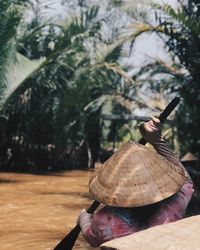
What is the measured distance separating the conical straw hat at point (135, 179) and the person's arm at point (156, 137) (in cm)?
5

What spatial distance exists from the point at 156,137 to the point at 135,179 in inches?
9.2

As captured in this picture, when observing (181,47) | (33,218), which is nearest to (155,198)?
(33,218)

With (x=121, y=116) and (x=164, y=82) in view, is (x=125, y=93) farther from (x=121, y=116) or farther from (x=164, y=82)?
(x=164, y=82)

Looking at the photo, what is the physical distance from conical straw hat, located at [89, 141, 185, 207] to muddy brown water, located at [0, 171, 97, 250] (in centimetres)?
267

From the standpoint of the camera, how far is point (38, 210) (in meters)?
7.50

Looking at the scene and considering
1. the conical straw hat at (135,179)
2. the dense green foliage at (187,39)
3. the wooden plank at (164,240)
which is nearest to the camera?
the wooden plank at (164,240)

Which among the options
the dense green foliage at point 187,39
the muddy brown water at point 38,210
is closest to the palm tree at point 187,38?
the dense green foliage at point 187,39

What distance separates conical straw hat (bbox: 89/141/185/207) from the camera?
2320 millimetres

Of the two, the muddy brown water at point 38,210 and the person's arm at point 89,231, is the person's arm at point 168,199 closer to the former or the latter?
the person's arm at point 89,231

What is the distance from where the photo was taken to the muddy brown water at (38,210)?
537cm

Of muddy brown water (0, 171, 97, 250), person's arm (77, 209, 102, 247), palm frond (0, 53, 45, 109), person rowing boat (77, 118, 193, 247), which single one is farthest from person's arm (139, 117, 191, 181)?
palm frond (0, 53, 45, 109)

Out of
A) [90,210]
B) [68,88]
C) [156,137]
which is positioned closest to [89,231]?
[90,210]

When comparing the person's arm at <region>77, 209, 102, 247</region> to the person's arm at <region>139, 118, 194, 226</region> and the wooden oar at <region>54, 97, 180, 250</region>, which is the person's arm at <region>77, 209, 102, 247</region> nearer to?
the wooden oar at <region>54, 97, 180, 250</region>

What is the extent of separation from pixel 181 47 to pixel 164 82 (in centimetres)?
555
